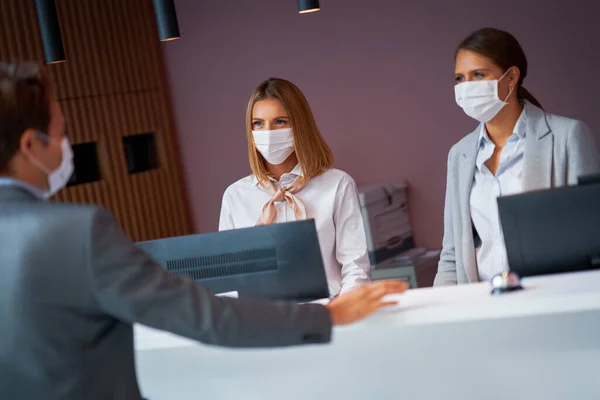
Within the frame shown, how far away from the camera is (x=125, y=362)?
180 centimetres

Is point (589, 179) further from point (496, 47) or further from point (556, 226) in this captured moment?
point (496, 47)

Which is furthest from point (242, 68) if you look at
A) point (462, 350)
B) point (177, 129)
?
point (462, 350)

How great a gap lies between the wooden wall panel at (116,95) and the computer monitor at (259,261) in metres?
3.34

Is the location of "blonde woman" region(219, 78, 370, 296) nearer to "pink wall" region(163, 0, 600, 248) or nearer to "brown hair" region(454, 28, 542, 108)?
"brown hair" region(454, 28, 542, 108)

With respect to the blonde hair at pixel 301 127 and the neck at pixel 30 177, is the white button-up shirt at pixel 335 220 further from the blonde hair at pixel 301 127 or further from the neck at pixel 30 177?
the neck at pixel 30 177

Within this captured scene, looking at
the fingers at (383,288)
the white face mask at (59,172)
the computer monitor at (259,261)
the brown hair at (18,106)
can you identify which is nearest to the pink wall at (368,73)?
the computer monitor at (259,261)

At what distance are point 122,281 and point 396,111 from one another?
14.1 feet

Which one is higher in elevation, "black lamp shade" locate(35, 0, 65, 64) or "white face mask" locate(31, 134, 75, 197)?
"black lamp shade" locate(35, 0, 65, 64)

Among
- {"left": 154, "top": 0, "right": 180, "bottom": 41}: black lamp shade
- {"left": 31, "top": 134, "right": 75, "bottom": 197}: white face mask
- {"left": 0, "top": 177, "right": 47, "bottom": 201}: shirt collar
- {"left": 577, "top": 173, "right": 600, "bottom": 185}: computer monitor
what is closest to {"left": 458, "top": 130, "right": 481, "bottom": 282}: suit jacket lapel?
{"left": 577, "top": 173, "right": 600, "bottom": 185}: computer monitor

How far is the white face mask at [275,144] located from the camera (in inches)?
137

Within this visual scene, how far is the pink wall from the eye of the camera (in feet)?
17.2

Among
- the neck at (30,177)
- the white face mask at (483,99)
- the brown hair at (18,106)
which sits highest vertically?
the brown hair at (18,106)

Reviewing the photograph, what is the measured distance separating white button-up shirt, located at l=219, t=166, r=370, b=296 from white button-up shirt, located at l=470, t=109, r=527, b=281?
49 centimetres

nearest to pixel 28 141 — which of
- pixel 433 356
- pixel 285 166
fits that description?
pixel 433 356
